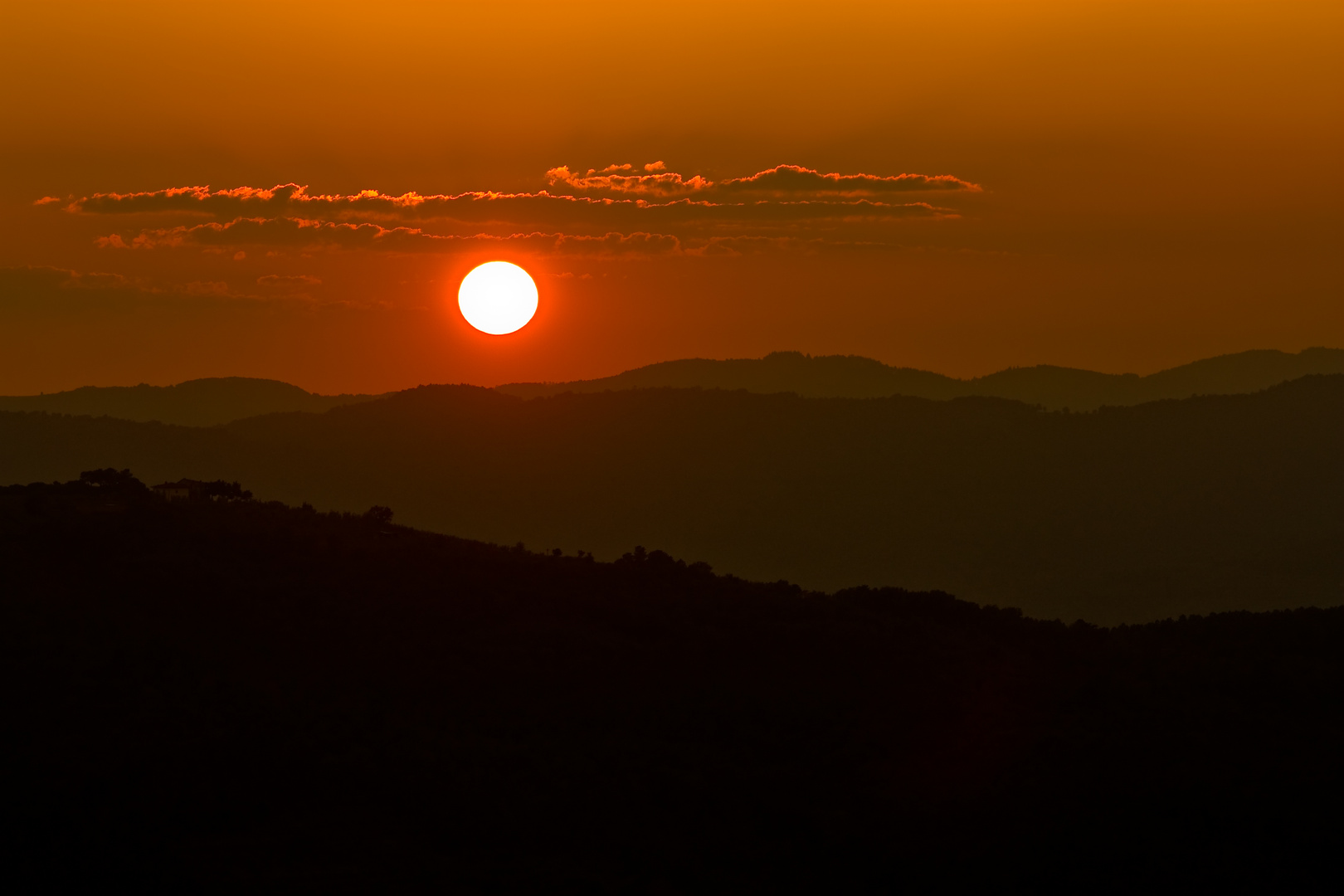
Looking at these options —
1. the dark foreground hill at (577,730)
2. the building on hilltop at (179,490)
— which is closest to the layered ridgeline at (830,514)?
the building on hilltop at (179,490)

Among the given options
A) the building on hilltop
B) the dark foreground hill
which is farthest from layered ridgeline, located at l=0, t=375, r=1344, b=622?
the dark foreground hill

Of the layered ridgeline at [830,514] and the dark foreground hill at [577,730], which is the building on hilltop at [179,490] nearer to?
the dark foreground hill at [577,730]

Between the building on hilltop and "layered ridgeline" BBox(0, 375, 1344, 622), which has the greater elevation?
"layered ridgeline" BBox(0, 375, 1344, 622)

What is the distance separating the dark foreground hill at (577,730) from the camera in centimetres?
2252

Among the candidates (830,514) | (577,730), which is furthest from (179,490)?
(830,514)

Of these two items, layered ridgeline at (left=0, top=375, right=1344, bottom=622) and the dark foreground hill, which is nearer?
the dark foreground hill

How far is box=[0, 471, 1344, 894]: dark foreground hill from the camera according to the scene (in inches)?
886

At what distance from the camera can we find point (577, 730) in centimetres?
2817

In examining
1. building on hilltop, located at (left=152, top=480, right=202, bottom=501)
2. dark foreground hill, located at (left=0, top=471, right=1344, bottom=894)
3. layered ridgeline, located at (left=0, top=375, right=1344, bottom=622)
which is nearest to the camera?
dark foreground hill, located at (left=0, top=471, right=1344, bottom=894)

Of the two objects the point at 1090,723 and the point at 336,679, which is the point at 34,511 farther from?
the point at 1090,723

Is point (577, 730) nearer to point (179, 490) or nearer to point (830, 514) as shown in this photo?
point (179, 490)

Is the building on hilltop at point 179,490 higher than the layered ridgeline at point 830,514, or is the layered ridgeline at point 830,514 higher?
the layered ridgeline at point 830,514

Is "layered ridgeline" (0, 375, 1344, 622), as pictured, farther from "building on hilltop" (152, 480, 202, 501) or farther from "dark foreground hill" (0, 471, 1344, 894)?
"dark foreground hill" (0, 471, 1344, 894)

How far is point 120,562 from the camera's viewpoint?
3334 cm
